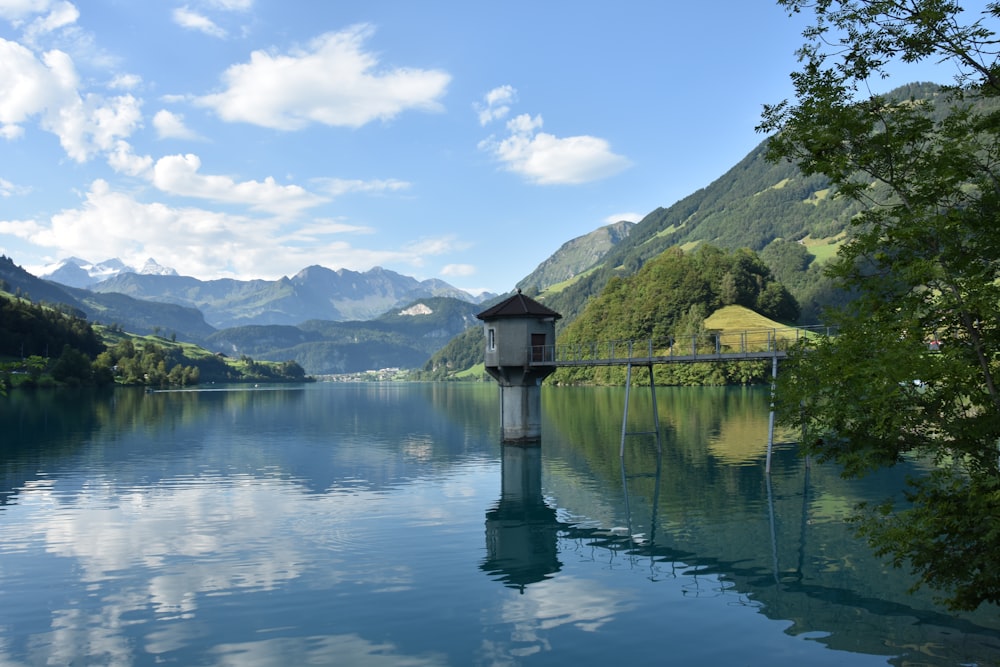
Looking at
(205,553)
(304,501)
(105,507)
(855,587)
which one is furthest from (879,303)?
(105,507)

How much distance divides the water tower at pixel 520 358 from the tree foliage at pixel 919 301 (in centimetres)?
4218

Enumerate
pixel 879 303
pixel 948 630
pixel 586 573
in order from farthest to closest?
1. pixel 586 573
2. pixel 948 630
3. pixel 879 303

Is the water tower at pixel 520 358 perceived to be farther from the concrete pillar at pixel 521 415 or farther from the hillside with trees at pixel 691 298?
the hillside with trees at pixel 691 298

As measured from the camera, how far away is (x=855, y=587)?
2197 cm

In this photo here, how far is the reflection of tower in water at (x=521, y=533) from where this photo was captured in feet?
81.1

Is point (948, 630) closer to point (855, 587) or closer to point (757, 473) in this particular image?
point (855, 587)

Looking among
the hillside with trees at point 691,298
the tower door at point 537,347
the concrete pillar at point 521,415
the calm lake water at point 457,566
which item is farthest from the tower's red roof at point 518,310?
the hillside with trees at point 691,298

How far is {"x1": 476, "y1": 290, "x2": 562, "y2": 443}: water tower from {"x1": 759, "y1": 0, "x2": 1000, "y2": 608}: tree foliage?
4218cm

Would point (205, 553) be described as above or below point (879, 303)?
below

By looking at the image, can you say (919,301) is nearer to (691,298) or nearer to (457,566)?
(457,566)

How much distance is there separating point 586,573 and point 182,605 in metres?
12.9


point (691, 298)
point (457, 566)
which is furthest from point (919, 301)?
point (691, 298)

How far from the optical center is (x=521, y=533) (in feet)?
102

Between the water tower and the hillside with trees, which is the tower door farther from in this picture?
the hillside with trees
